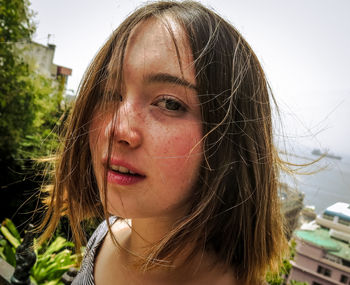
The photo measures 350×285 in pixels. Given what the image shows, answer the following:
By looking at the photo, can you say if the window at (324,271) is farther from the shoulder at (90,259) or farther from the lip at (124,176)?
the lip at (124,176)

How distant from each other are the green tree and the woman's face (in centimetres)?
326

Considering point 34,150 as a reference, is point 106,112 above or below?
above

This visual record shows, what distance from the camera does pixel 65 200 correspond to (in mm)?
1408

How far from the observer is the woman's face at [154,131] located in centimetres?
87

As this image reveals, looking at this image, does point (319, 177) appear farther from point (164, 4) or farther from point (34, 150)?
point (34, 150)

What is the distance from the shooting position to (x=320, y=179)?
1.32 metres

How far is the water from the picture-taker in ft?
3.93

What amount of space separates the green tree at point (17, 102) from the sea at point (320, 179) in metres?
3.52

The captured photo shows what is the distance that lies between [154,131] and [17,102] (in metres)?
5.16

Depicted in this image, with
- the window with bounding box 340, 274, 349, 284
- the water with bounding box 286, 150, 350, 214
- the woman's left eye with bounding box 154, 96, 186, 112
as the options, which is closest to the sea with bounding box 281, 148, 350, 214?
the water with bounding box 286, 150, 350, 214

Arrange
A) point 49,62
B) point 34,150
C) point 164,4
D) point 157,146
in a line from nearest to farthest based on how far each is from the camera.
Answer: point 157,146 < point 164,4 < point 34,150 < point 49,62

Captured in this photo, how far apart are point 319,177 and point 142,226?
981 mm

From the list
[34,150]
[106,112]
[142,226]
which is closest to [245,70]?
[106,112]

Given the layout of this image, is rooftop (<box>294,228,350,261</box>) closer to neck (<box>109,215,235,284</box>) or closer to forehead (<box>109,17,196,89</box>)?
neck (<box>109,215,235,284</box>)
